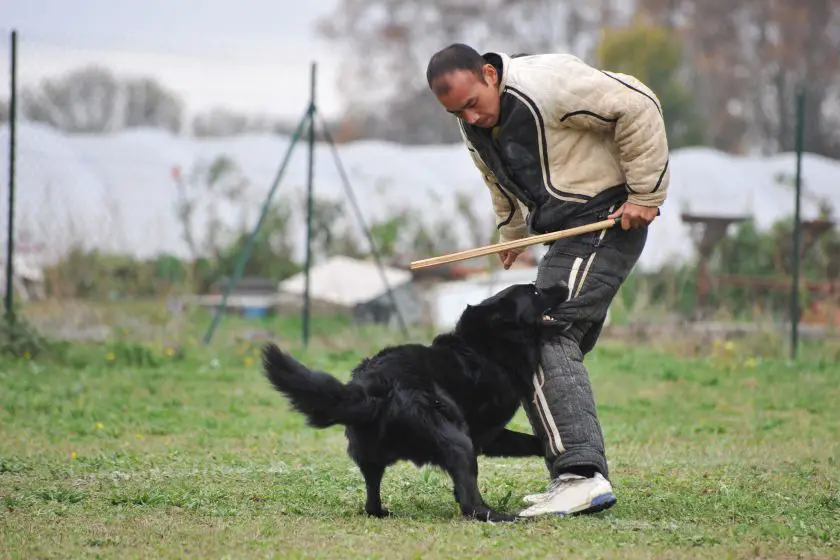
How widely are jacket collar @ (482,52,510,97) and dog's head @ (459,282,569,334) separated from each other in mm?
712

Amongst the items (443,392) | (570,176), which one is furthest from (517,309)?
(570,176)

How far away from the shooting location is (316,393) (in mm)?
3818

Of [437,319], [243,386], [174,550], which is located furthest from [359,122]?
[174,550]

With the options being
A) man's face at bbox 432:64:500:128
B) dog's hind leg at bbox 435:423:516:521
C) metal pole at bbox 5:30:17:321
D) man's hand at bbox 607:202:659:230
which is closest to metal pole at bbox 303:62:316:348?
metal pole at bbox 5:30:17:321

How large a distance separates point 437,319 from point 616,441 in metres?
5.20

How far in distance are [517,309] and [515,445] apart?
0.59 meters

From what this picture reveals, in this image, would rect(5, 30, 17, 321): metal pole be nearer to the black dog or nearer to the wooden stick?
the wooden stick

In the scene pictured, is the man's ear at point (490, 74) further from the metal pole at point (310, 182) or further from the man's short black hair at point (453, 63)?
the metal pole at point (310, 182)

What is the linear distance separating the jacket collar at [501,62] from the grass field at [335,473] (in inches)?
58.5

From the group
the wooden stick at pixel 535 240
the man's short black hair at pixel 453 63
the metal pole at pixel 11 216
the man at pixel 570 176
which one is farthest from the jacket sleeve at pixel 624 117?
the metal pole at pixel 11 216

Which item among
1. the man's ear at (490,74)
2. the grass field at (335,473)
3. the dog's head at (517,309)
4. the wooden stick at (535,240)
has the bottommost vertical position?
the grass field at (335,473)

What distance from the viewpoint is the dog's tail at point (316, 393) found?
3.82 m

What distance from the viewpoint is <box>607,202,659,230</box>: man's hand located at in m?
4.05

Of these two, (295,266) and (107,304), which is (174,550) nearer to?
(107,304)
